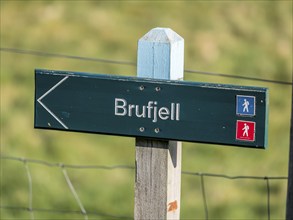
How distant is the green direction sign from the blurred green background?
3916 mm

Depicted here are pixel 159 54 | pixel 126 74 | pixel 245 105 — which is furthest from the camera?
pixel 126 74

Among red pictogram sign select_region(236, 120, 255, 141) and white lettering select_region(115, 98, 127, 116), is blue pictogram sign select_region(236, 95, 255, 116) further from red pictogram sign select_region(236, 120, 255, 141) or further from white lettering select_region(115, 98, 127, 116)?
white lettering select_region(115, 98, 127, 116)

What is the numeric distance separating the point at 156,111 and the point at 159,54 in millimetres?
193

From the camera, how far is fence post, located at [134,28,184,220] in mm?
3705

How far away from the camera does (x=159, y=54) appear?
146 inches

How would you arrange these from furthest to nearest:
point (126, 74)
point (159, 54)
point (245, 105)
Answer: point (126, 74)
point (159, 54)
point (245, 105)

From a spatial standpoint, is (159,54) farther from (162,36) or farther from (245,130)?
(245,130)

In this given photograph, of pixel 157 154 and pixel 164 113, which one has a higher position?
pixel 164 113

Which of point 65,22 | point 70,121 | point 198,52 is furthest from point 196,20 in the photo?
point 70,121

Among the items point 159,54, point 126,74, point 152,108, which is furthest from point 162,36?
point 126,74

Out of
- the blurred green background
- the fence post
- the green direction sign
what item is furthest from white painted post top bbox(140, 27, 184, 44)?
the blurred green background

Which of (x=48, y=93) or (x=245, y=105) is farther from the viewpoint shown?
(x=48, y=93)

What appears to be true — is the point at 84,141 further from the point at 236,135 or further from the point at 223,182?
the point at 236,135

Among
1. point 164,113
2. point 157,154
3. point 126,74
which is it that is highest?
point 126,74
